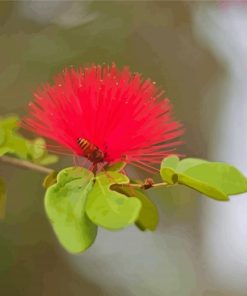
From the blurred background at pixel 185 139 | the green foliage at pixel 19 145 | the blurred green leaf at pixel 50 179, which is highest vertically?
the green foliage at pixel 19 145

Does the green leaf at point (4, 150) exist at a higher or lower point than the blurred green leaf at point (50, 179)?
higher

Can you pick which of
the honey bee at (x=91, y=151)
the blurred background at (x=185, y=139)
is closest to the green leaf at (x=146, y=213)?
the honey bee at (x=91, y=151)

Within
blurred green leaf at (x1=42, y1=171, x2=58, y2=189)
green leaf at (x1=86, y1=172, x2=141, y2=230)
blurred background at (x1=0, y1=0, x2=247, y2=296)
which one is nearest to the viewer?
green leaf at (x1=86, y1=172, x2=141, y2=230)

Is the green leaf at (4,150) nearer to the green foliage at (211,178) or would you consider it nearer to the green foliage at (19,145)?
the green foliage at (19,145)

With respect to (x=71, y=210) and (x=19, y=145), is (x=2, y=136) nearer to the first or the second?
(x=19, y=145)

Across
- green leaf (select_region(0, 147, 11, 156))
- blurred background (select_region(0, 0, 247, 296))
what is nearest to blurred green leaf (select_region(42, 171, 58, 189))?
green leaf (select_region(0, 147, 11, 156))

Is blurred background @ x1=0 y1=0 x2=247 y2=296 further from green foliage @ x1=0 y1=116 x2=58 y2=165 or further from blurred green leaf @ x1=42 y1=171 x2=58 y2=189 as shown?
blurred green leaf @ x1=42 y1=171 x2=58 y2=189
